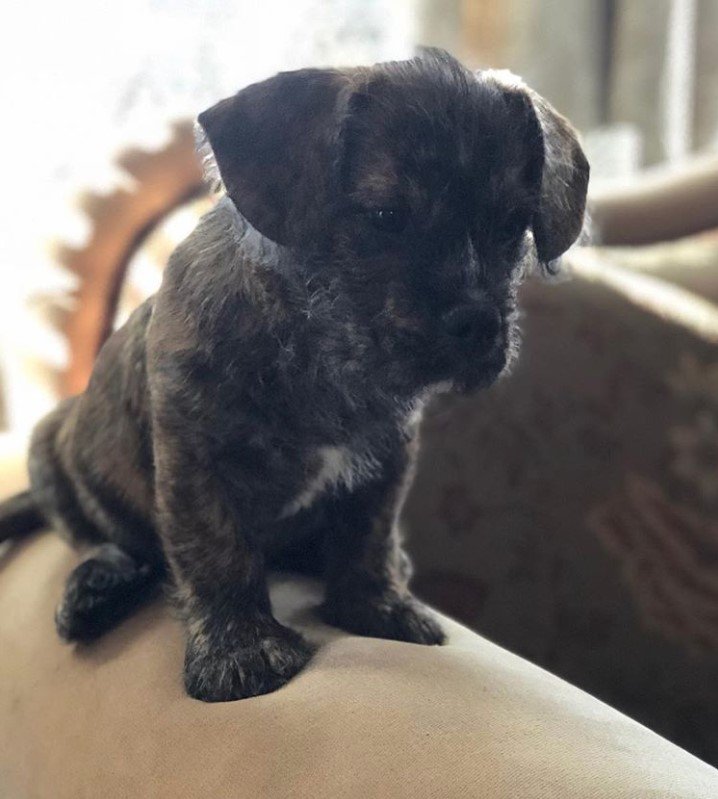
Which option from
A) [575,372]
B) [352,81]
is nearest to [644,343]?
[575,372]

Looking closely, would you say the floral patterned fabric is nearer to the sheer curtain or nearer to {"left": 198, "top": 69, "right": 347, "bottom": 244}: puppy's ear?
{"left": 198, "top": 69, "right": 347, "bottom": 244}: puppy's ear

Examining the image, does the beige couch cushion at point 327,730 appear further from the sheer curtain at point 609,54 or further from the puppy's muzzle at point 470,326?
the sheer curtain at point 609,54

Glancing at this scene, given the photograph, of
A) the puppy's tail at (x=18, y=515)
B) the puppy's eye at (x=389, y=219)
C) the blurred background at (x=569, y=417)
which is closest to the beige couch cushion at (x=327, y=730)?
the puppy's tail at (x=18, y=515)

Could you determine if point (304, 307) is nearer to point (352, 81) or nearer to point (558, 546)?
point (352, 81)

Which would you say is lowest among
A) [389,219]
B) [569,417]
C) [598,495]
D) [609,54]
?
[598,495]

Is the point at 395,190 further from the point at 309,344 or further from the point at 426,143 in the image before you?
the point at 309,344

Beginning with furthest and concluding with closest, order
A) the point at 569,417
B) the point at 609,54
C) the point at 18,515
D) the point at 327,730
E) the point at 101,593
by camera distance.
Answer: the point at 609,54
the point at 569,417
the point at 18,515
the point at 101,593
the point at 327,730

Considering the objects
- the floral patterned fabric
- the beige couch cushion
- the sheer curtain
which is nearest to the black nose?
the beige couch cushion

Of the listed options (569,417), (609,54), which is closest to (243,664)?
(569,417)
